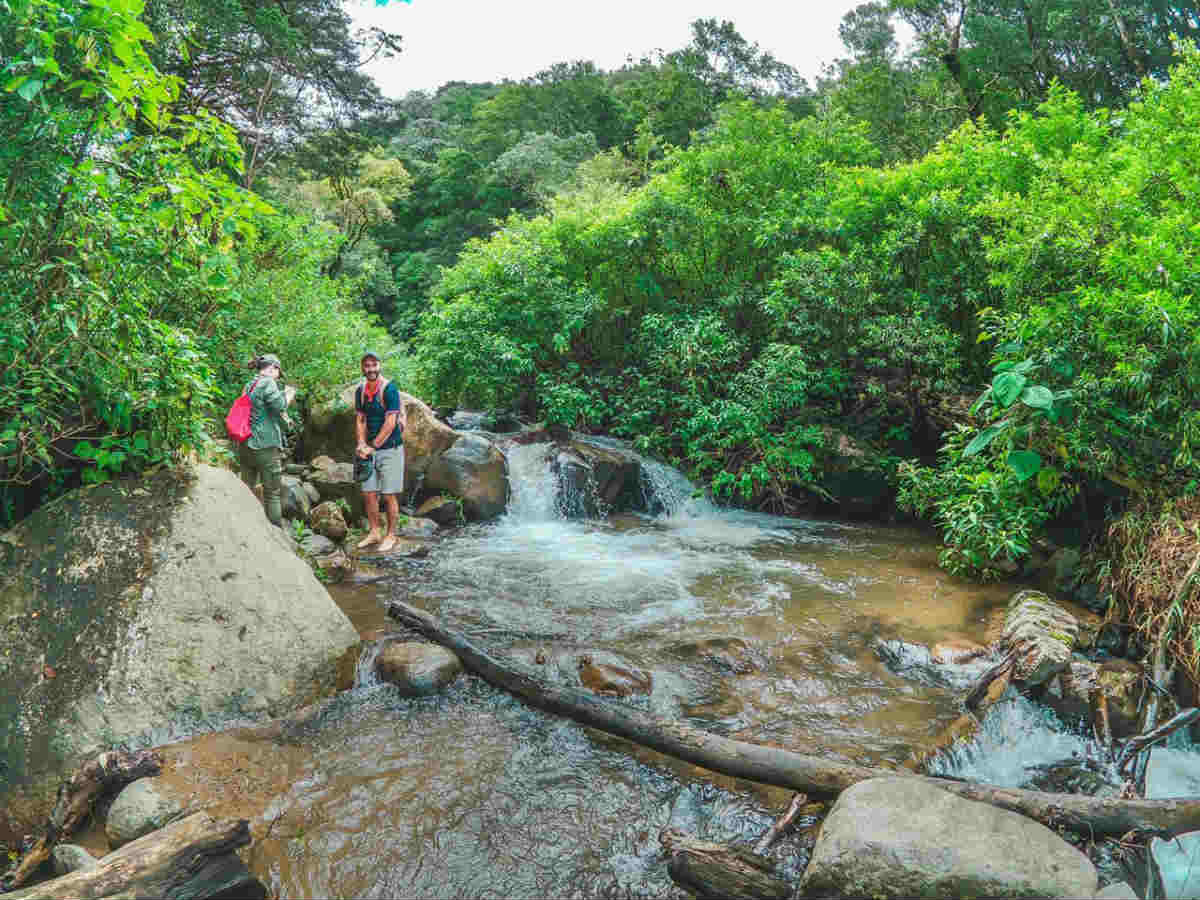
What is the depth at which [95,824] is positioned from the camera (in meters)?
3.05

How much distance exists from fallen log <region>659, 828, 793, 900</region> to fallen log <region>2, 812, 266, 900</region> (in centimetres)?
175

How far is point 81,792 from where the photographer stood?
3.04 meters

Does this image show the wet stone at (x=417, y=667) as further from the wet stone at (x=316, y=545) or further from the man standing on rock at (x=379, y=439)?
the man standing on rock at (x=379, y=439)

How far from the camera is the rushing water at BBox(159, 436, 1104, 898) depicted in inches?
A: 117

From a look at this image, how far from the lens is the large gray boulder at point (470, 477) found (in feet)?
31.0

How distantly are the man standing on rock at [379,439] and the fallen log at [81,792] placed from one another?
14.0 ft

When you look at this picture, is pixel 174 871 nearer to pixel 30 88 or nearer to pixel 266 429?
pixel 30 88

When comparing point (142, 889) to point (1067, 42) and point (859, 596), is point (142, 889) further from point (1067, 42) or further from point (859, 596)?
point (1067, 42)

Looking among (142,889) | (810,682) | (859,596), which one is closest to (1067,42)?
(859,596)

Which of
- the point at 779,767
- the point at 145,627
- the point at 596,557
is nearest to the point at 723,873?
the point at 779,767

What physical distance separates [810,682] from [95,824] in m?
4.21

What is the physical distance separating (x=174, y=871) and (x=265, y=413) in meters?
5.03

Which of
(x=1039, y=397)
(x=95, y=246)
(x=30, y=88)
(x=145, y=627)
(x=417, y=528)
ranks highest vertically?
(x=30, y=88)

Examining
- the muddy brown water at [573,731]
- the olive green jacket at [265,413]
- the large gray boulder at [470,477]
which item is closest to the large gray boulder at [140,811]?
the muddy brown water at [573,731]
